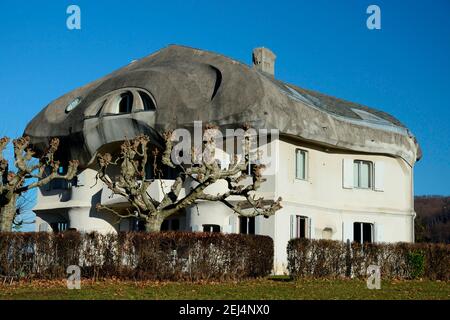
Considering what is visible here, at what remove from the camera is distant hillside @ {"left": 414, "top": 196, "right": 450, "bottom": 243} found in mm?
100312

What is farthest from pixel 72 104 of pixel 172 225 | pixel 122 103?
pixel 172 225

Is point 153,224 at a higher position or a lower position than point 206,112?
lower

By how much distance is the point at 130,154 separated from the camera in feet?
77.9

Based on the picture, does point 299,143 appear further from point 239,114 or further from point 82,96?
point 82,96

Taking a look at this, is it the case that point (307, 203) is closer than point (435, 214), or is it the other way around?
point (307, 203)

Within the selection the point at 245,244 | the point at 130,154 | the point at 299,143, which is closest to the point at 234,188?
the point at 245,244

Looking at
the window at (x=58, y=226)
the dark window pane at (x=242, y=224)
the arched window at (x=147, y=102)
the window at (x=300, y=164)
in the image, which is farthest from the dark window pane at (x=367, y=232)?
the window at (x=58, y=226)

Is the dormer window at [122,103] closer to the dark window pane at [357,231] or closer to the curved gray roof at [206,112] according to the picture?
the curved gray roof at [206,112]

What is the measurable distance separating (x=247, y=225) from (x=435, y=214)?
292 ft

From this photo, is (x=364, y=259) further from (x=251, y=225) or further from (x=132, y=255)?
(x=132, y=255)

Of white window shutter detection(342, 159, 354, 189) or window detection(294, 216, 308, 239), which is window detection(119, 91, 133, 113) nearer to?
window detection(294, 216, 308, 239)

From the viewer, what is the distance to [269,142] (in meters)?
28.7

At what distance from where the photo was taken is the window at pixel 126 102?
31.2m

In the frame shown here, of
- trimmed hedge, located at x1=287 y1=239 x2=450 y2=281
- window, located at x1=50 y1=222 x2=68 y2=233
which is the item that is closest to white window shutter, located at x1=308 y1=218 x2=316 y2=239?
trimmed hedge, located at x1=287 y1=239 x2=450 y2=281
